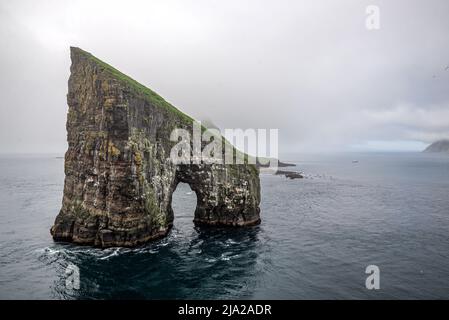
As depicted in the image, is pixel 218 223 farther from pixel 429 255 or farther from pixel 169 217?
pixel 429 255

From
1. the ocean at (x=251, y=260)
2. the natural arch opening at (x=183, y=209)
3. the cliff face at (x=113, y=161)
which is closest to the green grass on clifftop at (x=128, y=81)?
the cliff face at (x=113, y=161)

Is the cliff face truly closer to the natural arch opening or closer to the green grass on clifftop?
the green grass on clifftop

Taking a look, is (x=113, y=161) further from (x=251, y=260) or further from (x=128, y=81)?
(x=251, y=260)

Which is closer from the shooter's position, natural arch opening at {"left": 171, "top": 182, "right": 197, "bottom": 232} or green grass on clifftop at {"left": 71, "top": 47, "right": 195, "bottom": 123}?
green grass on clifftop at {"left": 71, "top": 47, "right": 195, "bottom": 123}

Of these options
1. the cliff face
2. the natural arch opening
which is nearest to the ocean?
the natural arch opening

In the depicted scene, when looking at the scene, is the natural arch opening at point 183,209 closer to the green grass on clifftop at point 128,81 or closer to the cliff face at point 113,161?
the cliff face at point 113,161

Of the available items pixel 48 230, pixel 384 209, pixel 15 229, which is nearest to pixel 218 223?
pixel 48 230
